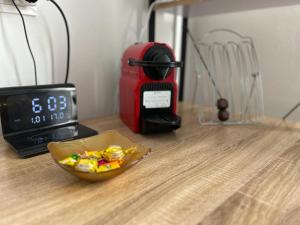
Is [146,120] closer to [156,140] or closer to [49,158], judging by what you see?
[156,140]

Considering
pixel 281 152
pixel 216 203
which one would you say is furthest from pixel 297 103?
pixel 216 203

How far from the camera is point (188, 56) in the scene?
1.26 m

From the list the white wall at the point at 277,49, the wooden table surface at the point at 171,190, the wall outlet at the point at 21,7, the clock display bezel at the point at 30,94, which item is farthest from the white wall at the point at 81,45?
the white wall at the point at 277,49

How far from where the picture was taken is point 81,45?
0.81 metres

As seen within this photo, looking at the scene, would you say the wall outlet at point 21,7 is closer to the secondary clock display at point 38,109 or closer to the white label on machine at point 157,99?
the secondary clock display at point 38,109

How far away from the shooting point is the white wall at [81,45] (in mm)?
667

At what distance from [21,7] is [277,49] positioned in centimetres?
94

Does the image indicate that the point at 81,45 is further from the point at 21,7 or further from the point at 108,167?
the point at 108,167

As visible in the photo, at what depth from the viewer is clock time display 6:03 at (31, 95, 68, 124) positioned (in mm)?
606

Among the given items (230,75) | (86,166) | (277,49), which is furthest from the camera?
(230,75)

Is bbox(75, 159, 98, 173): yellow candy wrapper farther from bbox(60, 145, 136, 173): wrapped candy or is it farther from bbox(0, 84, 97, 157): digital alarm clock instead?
bbox(0, 84, 97, 157): digital alarm clock

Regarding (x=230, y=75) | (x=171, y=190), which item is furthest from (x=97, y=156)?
(x=230, y=75)

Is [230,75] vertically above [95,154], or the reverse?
[230,75]

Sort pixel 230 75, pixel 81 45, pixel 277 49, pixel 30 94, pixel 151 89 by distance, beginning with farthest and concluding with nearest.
A: pixel 230 75 → pixel 277 49 → pixel 81 45 → pixel 151 89 → pixel 30 94
